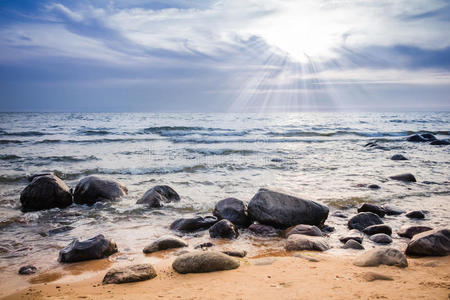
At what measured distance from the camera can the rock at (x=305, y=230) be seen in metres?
4.49

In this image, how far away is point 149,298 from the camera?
245 centimetres

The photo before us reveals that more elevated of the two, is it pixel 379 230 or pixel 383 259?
pixel 383 259

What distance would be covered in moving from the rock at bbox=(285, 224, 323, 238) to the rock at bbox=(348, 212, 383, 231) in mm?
735

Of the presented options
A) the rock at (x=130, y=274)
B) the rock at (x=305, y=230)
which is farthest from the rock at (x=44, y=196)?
the rock at (x=305, y=230)

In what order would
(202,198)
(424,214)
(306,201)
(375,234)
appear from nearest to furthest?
(375,234), (306,201), (424,214), (202,198)

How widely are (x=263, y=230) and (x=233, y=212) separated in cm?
65

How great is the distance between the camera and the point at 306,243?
13.3 feet

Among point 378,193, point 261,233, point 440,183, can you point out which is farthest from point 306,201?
point 440,183

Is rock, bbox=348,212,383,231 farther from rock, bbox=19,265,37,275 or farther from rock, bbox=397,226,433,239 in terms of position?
rock, bbox=19,265,37,275

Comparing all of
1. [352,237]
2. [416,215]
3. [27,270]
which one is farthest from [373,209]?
[27,270]

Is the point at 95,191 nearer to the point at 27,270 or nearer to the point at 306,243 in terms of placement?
the point at 27,270

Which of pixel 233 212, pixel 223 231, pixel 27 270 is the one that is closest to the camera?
pixel 27 270

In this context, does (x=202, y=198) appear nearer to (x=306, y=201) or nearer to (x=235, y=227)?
(x=235, y=227)

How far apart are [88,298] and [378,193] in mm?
6628
